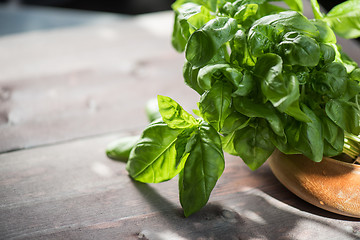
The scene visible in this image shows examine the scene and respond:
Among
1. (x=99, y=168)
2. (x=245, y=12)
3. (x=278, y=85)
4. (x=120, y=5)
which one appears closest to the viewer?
Answer: (x=278, y=85)

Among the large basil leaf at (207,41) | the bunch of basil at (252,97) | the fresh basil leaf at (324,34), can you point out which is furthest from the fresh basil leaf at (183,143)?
the fresh basil leaf at (324,34)

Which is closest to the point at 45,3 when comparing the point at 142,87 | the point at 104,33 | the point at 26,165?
the point at 104,33

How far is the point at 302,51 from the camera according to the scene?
0.52 metres

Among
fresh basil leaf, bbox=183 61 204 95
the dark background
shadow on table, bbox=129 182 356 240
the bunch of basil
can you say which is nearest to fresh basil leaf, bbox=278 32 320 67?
the bunch of basil

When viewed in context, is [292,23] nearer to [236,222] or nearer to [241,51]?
[241,51]

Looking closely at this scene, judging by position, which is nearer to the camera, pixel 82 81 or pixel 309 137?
pixel 309 137

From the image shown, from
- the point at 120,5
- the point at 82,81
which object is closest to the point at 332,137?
the point at 82,81

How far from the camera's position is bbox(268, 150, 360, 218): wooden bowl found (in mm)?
601

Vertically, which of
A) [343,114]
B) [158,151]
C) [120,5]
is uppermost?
[343,114]

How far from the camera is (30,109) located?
0.94 metres

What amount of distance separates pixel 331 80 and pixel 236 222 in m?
0.24

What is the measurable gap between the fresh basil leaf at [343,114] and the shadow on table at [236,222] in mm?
152

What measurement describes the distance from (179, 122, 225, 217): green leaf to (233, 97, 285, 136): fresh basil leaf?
68 mm

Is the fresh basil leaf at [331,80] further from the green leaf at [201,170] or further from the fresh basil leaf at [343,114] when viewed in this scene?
the green leaf at [201,170]
